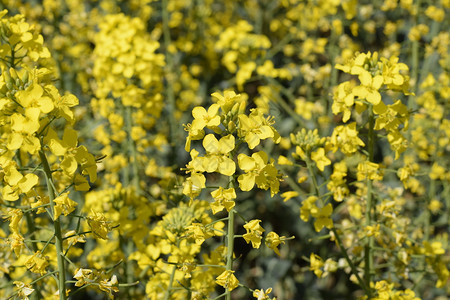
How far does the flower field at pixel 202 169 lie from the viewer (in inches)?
72.9

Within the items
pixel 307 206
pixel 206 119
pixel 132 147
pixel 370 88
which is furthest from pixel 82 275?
pixel 132 147

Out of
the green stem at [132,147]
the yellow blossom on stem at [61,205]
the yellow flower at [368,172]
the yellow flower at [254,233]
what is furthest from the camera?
the green stem at [132,147]

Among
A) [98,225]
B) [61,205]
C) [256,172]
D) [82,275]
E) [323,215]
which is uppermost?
[256,172]

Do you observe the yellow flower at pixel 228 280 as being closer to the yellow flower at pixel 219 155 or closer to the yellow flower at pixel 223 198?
the yellow flower at pixel 223 198

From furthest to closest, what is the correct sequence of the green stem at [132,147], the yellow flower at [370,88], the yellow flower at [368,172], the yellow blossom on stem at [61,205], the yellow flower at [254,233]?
1. the green stem at [132,147]
2. the yellow flower at [368,172]
3. the yellow flower at [370,88]
4. the yellow flower at [254,233]
5. the yellow blossom on stem at [61,205]

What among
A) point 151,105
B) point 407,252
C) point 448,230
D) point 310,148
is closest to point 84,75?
point 151,105

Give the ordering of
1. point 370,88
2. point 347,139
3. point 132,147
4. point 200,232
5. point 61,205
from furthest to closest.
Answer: point 132,147 < point 347,139 < point 370,88 < point 200,232 < point 61,205

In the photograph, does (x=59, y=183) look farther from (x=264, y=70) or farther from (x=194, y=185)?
(x=264, y=70)

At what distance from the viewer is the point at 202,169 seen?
1.79m

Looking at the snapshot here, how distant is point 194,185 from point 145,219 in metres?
1.08

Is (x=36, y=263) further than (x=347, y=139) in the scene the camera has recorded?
No

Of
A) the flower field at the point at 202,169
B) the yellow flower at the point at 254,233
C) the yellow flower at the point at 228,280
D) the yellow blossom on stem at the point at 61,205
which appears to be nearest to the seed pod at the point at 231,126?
the flower field at the point at 202,169

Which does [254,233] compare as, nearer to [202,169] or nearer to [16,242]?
[202,169]

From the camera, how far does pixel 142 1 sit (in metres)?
5.18
